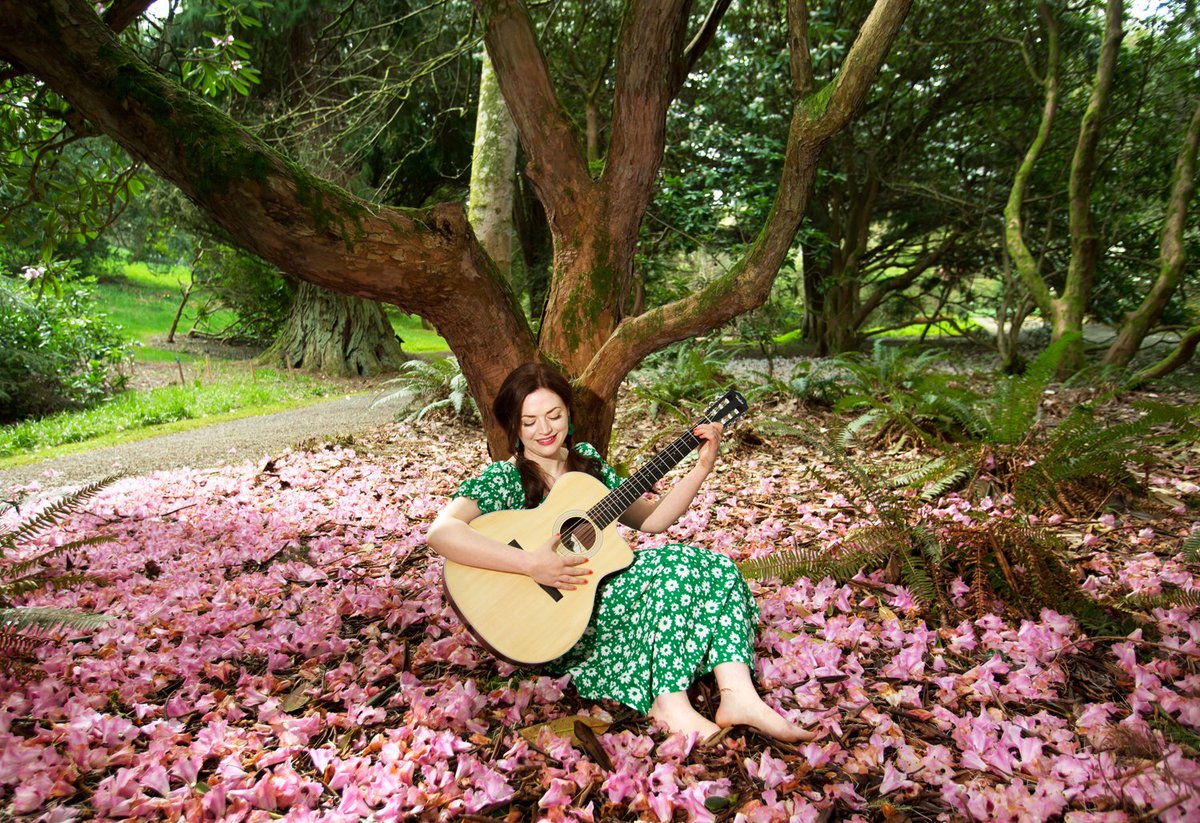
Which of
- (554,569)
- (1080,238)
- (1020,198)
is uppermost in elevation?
(1020,198)

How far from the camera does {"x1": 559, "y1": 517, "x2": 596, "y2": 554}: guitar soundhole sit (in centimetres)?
223

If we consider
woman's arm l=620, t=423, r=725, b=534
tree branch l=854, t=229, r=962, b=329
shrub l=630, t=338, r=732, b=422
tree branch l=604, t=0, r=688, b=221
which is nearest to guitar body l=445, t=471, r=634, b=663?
woman's arm l=620, t=423, r=725, b=534

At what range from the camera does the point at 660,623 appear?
85.4 inches

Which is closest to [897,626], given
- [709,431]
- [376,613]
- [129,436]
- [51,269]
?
[709,431]

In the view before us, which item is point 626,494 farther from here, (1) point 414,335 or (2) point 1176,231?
(1) point 414,335

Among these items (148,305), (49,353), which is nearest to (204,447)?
(49,353)

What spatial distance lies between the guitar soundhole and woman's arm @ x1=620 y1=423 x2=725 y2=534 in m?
0.24

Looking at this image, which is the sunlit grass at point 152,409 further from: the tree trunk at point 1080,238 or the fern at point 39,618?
the tree trunk at point 1080,238

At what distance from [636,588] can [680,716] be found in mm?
401

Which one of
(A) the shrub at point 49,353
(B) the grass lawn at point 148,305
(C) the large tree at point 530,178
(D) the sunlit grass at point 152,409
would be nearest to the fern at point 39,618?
(C) the large tree at point 530,178

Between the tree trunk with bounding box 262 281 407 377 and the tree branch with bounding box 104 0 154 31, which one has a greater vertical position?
the tree branch with bounding box 104 0 154 31

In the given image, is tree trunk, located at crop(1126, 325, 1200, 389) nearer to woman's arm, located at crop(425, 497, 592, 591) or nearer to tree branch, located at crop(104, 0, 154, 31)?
woman's arm, located at crop(425, 497, 592, 591)

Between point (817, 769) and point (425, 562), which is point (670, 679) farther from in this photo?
point (425, 562)

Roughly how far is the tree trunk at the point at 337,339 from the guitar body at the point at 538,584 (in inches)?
444
